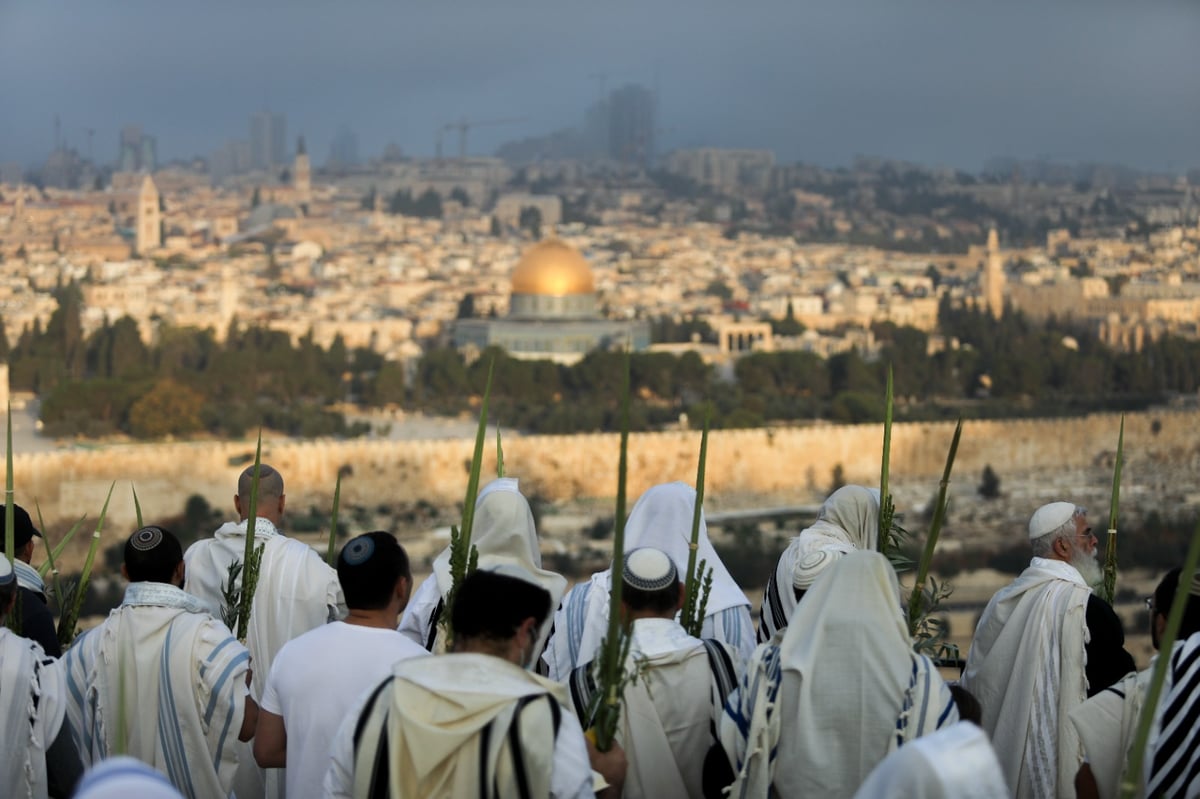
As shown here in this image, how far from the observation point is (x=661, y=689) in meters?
2.95

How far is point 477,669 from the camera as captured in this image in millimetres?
2516

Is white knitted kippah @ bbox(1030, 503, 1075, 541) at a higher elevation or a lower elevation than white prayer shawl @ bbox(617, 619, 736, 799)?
higher

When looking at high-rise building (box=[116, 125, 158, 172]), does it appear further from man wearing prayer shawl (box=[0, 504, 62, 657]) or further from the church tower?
man wearing prayer shawl (box=[0, 504, 62, 657])

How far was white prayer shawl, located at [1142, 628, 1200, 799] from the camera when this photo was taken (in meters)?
2.72

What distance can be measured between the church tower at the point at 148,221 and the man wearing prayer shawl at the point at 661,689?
66.1 meters

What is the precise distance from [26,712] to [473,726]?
30.3 inches

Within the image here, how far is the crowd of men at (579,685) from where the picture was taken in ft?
8.22

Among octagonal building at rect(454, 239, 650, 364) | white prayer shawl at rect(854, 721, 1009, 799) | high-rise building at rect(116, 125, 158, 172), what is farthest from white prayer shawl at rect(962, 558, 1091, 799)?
high-rise building at rect(116, 125, 158, 172)

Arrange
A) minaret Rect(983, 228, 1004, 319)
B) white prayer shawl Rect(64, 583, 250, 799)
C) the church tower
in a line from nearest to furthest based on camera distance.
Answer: white prayer shawl Rect(64, 583, 250, 799) < minaret Rect(983, 228, 1004, 319) < the church tower

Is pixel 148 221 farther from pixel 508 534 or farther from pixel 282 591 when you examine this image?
pixel 508 534

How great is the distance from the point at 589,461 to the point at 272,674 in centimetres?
2268

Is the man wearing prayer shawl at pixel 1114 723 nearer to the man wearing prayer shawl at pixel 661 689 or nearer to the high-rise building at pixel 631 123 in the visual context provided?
the man wearing prayer shawl at pixel 661 689

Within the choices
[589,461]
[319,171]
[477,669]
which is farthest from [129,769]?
[319,171]

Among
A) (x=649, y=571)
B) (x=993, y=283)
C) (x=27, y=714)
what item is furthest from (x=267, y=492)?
(x=993, y=283)
